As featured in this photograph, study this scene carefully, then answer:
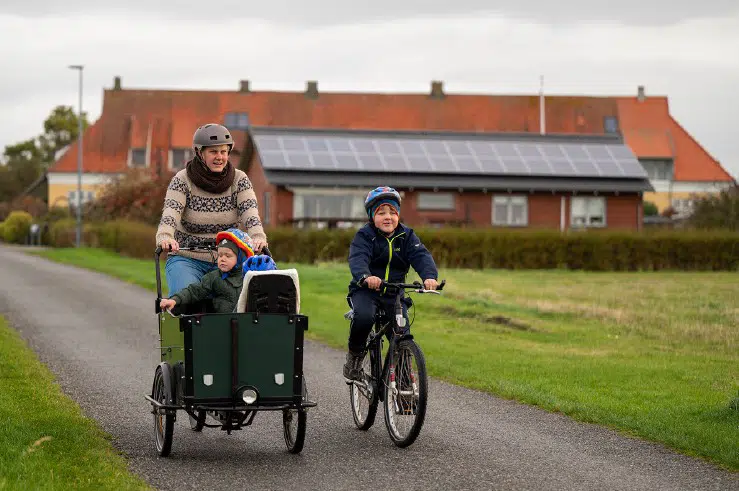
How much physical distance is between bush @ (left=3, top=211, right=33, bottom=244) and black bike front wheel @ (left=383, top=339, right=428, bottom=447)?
63166 millimetres

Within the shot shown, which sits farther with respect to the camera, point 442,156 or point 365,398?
point 442,156

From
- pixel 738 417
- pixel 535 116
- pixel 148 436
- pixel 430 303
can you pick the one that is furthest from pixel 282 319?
pixel 535 116

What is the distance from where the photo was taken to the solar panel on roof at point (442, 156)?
51.9 metres

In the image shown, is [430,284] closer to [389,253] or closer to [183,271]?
[389,253]

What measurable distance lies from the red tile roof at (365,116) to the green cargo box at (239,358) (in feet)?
256

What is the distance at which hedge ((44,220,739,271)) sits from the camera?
40406mm

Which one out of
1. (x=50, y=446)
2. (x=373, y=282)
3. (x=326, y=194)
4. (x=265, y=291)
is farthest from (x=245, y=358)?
(x=326, y=194)

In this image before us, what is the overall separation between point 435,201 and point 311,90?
38453 millimetres

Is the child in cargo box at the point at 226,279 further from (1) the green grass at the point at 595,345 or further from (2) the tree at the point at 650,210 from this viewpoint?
(2) the tree at the point at 650,210

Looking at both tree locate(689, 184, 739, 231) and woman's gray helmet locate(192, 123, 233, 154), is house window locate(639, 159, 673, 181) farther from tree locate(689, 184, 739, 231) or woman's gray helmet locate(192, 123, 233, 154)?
woman's gray helmet locate(192, 123, 233, 154)

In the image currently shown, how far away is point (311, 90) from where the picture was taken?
89.6m

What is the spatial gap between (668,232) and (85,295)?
23.5 metres

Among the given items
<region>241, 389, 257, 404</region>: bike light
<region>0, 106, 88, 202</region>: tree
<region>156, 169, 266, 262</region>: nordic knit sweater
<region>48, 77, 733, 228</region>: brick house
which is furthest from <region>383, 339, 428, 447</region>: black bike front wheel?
<region>0, 106, 88, 202</region>: tree

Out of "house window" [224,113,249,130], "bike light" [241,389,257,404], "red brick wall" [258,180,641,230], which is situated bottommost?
"bike light" [241,389,257,404]
